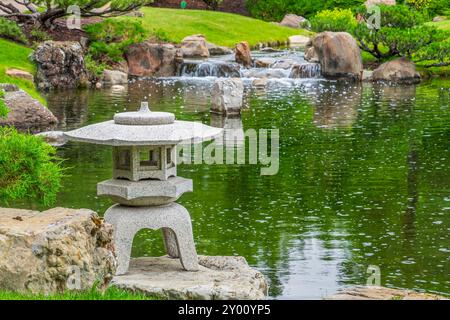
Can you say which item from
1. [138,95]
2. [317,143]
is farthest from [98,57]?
[317,143]

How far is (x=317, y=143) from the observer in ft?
85.5

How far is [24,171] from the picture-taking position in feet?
38.8

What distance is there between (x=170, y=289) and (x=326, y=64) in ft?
111

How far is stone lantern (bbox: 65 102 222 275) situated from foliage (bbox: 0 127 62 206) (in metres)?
1.03

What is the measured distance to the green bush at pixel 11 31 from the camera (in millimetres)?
43562

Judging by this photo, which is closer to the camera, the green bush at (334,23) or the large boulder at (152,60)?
the large boulder at (152,60)

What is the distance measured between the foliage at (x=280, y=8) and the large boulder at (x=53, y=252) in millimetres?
55666

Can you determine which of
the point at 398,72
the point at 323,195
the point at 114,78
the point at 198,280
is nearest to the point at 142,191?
the point at 198,280

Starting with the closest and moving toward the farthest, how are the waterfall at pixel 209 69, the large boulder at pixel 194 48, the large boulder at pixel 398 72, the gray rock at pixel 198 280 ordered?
the gray rock at pixel 198 280
the large boulder at pixel 398 72
the waterfall at pixel 209 69
the large boulder at pixel 194 48

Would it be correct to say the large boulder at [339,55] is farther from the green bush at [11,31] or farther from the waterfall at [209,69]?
the green bush at [11,31]

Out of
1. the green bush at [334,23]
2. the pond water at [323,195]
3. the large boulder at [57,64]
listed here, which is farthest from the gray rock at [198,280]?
the green bush at [334,23]

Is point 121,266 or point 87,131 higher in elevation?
point 87,131

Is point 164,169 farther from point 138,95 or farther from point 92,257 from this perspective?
point 138,95

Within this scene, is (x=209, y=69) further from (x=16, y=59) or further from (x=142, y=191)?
(x=142, y=191)
